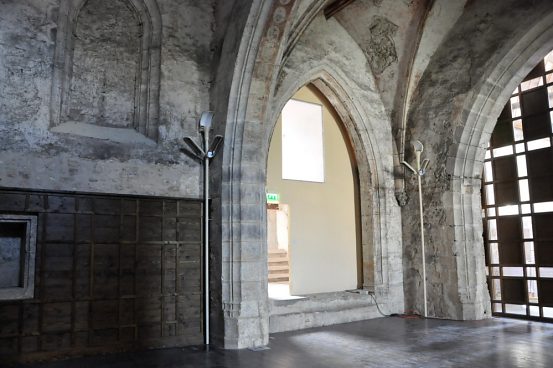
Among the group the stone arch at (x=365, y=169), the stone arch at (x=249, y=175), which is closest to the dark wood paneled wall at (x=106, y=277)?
the stone arch at (x=249, y=175)

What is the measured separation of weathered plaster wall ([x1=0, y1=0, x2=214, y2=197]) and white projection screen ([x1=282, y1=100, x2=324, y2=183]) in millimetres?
2152

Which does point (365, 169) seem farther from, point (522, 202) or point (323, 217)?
point (522, 202)

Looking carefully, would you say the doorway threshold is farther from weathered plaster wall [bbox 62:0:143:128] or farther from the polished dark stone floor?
weathered plaster wall [bbox 62:0:143:128]

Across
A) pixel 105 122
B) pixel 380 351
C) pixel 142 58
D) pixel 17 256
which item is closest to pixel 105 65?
pixel 142 58

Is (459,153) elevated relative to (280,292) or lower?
elevated

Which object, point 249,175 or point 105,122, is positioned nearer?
point 105,122

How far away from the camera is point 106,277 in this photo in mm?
6148

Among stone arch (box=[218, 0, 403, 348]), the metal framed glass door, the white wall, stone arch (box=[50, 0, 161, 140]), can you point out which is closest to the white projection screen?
the white wall

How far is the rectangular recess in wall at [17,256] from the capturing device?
563cm

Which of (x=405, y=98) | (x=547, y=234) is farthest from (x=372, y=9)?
(x=547, y=234)

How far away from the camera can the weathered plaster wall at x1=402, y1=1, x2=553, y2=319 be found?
8117 mm

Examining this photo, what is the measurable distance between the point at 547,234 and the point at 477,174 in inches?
62.2

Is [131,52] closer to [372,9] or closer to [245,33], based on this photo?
[245,33]

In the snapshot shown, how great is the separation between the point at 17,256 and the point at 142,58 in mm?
3240
